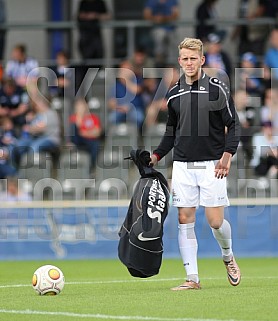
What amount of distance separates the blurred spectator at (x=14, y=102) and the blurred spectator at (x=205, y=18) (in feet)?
12.4

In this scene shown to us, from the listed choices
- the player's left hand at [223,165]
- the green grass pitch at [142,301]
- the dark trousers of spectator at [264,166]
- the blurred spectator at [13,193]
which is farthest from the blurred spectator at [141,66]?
the player's left hand at [223,165]

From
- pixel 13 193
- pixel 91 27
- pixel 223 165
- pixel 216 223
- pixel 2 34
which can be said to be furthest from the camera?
pixel 2 34

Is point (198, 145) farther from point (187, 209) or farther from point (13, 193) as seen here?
point (13, 193)

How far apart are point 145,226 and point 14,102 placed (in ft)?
33.4

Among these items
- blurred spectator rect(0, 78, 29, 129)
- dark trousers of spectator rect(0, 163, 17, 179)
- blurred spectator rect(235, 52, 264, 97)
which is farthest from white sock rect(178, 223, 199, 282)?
blurred spectator rect(0, 78, 29, 129)

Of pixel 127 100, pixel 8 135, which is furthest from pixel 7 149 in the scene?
pixel 127 100

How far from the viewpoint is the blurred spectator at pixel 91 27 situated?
2008 centimetres

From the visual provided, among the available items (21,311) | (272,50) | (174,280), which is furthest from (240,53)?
(21,311)

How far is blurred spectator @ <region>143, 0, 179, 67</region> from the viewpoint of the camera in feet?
66.1

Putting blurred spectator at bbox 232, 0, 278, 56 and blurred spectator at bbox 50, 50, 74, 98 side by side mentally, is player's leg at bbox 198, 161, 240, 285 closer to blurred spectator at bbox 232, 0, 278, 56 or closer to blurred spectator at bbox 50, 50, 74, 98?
blurred spectator at bbox 50, 50, 74, 98

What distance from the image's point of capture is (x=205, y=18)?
2019 centimetres

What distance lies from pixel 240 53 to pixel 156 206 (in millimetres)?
11146

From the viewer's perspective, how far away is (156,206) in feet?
31.6

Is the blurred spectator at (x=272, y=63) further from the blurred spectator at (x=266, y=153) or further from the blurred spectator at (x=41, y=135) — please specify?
the blurred spectator at (x=41, y=135)
